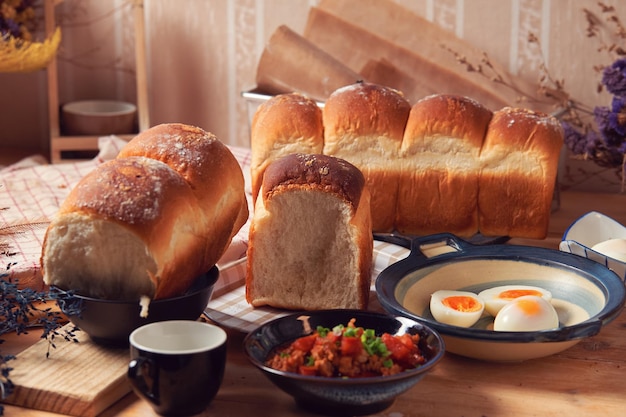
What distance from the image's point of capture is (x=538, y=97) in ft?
7.11

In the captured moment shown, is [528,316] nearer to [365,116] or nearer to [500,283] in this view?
[500,283]

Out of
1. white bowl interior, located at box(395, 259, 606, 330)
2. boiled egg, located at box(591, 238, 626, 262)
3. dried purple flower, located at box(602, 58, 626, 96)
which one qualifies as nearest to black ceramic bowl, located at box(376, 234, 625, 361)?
white bowl interior, located at box(395, 259, 606, 330)

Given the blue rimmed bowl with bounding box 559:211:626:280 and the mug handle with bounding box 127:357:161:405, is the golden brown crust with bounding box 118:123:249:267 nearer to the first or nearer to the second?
the mug handle with bounding box 127:357:161:405

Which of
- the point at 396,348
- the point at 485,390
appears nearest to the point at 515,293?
the point at 485,390

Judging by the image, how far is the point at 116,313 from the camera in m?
1.15

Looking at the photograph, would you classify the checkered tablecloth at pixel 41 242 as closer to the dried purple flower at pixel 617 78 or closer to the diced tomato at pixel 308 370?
the diced tomato at pixel 308 370

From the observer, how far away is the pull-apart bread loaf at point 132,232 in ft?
3.74

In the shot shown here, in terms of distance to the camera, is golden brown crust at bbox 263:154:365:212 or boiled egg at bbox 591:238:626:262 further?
boiled egg at bbox 591:238:626:262

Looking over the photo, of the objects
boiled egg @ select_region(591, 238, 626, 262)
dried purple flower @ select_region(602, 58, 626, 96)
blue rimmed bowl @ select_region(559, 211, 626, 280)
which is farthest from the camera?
dried purple flower @ select_region(602, 58, 626, 96)

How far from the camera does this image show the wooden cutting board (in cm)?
109

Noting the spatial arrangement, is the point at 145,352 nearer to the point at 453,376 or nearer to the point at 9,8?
the point at 453,376

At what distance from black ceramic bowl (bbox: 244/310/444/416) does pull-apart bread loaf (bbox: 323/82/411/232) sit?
1.66 feet

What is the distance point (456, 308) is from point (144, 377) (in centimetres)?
48

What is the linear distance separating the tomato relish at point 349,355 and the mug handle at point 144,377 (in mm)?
144
